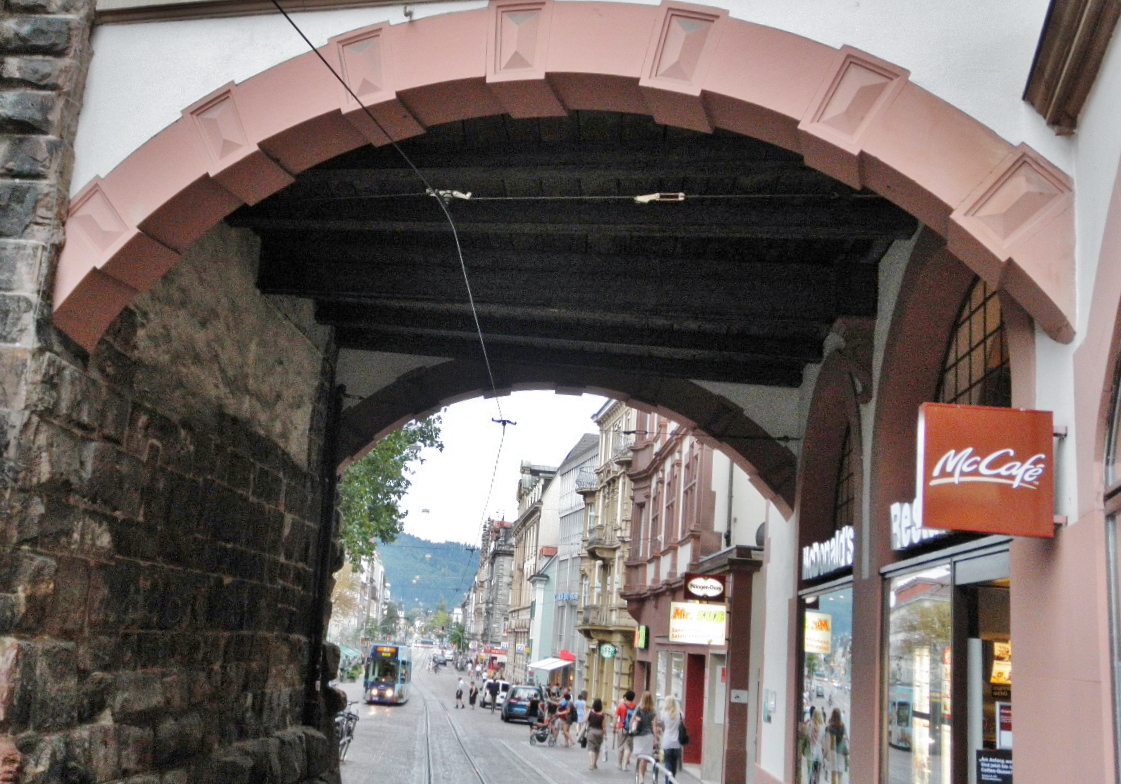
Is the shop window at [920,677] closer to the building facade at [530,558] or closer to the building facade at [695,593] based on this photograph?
the building facade at [695,593]

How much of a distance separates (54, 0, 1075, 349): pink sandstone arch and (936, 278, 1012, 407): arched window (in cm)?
254

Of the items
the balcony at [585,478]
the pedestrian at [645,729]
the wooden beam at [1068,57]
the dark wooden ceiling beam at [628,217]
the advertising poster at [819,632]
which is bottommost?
the pedestrian at [645,729]

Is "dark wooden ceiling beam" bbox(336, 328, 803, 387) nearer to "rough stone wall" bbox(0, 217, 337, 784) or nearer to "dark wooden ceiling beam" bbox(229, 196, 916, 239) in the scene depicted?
"rough stone wall" bbox(0, 217, 337, 784)

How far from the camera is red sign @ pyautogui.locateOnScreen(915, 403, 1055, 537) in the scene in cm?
557

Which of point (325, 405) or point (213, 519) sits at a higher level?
point (325, 405)

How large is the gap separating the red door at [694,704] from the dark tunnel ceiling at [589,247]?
11808 millimetres

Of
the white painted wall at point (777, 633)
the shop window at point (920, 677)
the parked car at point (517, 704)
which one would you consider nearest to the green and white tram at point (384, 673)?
the parked car at point (517, 704)

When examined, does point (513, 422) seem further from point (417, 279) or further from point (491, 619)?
point (491, 619)

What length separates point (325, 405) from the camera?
41.3ft

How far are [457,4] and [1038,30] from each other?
123 inches

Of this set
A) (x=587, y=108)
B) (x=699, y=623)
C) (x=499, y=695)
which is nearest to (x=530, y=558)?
(x=499, y=695)

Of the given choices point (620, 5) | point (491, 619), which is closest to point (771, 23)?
point (620, 5)

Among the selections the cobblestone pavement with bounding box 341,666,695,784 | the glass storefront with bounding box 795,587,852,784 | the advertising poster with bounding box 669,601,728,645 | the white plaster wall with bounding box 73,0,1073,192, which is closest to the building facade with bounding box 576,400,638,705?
the cobblestone pavement with bounding box 341,666,695,784

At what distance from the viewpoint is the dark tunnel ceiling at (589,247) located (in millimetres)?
8000
